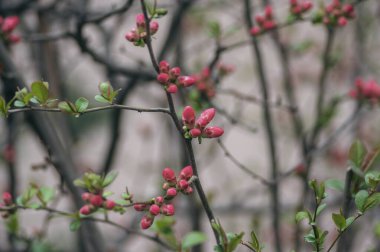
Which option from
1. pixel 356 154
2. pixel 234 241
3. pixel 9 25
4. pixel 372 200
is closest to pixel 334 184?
pixel 356 154

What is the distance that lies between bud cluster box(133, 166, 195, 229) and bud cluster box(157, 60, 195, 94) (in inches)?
5.9

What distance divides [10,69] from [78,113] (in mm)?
681

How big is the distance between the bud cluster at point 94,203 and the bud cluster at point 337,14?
80 centimetres

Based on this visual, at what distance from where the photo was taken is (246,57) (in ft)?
19.4

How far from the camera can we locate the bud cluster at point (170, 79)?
3.45 ft

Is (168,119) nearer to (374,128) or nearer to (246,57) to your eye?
(374,128)

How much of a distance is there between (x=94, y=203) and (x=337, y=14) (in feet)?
2.81

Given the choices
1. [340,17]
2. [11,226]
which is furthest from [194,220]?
[340,17]

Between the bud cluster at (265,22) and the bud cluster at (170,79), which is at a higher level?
the bud cluster at (265,22)

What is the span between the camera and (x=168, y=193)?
41.5 inches

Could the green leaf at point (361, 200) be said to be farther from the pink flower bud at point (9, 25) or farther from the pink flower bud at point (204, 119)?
the pink flower bud at point (9, 25)

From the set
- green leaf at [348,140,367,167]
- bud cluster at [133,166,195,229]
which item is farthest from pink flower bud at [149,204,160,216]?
green leaf at [348,140,367,167]

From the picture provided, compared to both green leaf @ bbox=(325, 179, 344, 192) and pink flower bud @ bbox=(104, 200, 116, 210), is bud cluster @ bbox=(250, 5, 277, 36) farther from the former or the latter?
pink flower bud @ bbox=(104, 200, 116, 210)

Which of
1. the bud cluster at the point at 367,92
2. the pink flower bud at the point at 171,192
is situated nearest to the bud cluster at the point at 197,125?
the pink flower bud at the point at 171,192
